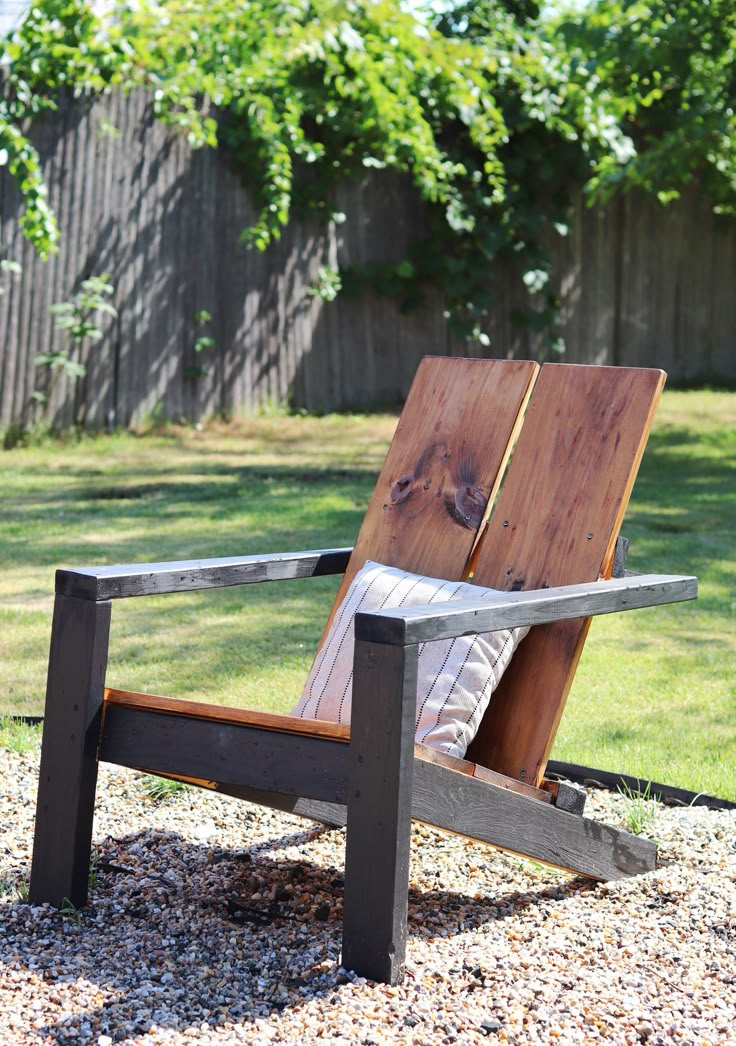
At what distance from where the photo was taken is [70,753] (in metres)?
2.31

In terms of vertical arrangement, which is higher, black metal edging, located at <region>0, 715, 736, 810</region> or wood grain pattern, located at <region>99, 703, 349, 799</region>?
→ wood grain pattern, located at <region>99, 703, 349, 799</region>

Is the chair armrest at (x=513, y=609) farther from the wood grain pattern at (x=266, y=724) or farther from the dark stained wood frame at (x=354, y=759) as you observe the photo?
the wood grain pattern at (x=266, y=724)

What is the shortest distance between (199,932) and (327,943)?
0.81 ft

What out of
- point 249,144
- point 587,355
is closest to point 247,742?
point 249,144

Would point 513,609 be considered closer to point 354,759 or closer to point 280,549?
point 354,759

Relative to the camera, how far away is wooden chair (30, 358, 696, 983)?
1997 mm

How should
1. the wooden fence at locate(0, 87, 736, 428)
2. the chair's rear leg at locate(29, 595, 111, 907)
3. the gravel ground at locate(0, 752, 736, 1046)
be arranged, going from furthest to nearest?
1. the wooden fence at locate(0, 87, 736, 428)
2. the chair's rear leg at locate(29, 595, 111, 907)
3. the gravel ground at locate(0, 752, 736, 1046)

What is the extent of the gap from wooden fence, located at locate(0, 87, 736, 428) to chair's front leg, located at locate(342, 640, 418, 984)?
21.5ft

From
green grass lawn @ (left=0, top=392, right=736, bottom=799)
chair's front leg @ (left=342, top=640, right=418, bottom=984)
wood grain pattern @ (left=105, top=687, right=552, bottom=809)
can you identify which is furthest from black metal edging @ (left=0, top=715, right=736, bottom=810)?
chair's front leg @ (left=342, top=640, right=418, bottom=984)

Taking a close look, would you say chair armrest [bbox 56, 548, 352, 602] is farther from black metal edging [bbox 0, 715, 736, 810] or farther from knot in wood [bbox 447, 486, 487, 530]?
black metal edging [bbox 0, 715, 736, 810]

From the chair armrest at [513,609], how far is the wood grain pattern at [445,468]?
1.59ft

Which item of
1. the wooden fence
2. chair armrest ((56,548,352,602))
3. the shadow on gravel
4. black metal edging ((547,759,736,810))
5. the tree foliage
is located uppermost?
the tree foliage

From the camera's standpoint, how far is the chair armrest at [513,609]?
1.98 metres

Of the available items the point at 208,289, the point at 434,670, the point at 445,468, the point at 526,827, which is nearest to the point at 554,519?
the point at 445,468
